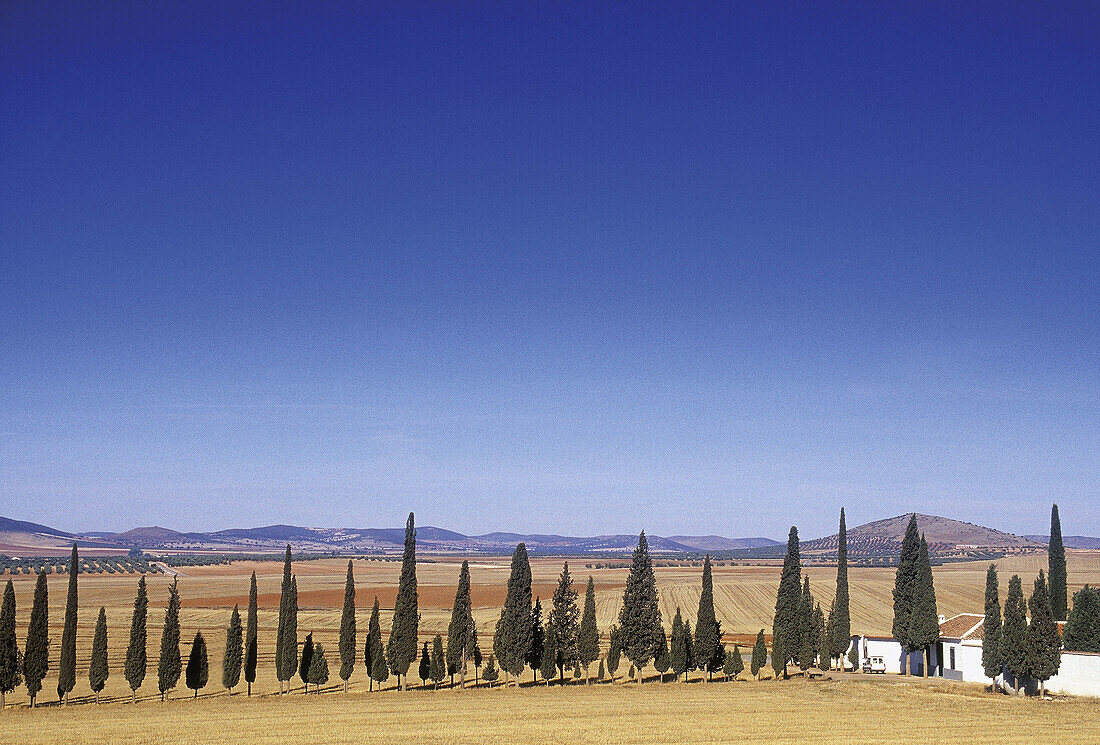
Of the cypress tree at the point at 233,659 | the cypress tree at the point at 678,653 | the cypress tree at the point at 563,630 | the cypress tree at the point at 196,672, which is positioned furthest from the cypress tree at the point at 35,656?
the cypress tree at the point at 678,653

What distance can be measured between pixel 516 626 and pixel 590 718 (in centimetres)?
1636

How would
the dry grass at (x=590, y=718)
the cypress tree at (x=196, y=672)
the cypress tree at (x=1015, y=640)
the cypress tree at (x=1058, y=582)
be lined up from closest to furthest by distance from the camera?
the dry grass at (x=590, y=718) < the cypress tree at (x=1015, y=640) < the cypress tree at (x=196, y=672) < the cypress tree at (x=1058, y=582)

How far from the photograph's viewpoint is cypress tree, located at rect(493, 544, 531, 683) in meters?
60.4

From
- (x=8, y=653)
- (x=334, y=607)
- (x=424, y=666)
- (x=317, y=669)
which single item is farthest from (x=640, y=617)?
(x=334, y=607)

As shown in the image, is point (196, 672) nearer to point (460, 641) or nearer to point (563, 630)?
point (460, 641)

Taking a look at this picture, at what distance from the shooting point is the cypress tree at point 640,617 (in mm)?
61844

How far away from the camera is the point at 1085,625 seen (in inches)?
2466

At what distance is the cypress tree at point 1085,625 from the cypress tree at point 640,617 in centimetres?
2928

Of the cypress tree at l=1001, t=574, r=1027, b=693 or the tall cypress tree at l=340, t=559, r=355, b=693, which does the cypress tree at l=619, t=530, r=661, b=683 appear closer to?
the tall cypress tree at l=340, t=559, r=355, b=693

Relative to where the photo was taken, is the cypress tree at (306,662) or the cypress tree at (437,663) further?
the cypress tree at (306,662)

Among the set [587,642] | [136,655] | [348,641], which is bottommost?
[587,642]

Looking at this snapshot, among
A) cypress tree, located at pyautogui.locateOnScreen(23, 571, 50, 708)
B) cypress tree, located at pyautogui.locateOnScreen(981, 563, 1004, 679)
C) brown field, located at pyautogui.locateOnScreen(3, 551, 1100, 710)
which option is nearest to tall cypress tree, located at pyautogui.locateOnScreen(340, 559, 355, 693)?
brown field, located at pyautogui.locateOnScreen(3, 551, 1100, 710)

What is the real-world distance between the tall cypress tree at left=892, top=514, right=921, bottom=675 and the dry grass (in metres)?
8.82

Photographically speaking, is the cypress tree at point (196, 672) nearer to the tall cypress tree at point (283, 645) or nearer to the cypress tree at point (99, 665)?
the tall cypress tree at point (283, 645)
